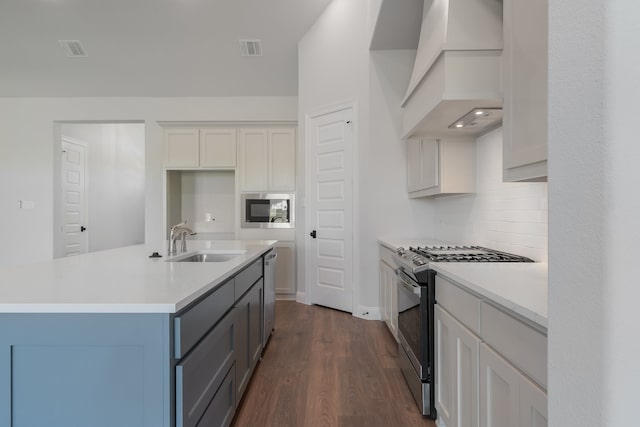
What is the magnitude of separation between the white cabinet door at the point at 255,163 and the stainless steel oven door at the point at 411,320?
3048 mm

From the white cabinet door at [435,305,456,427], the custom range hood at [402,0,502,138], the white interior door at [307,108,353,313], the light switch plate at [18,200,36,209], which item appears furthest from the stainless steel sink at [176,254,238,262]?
the light switch plate at [18,200,36,209]

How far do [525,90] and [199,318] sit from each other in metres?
1.57

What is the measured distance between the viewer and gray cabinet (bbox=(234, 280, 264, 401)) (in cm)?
183

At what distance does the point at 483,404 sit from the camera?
4.17ft

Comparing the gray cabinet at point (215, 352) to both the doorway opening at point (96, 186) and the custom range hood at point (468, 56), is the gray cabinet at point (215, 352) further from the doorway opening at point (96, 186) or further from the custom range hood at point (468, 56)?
the doorway opening at point (96, 186)

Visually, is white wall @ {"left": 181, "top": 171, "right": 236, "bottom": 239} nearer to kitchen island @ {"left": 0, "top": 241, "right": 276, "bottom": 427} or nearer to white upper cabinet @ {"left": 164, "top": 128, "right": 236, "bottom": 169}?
white upper cabinet @ {"left": 164, "top": 128, "right": 236, "bottom": 169}

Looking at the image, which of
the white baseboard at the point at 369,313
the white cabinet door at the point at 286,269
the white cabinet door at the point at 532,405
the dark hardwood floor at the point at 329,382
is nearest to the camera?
the white cabinet door at the point at 532,405

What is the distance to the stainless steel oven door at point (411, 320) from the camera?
6.14 feet

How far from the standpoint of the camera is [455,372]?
5.05ft

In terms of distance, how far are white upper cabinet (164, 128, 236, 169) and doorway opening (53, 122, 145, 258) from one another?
3.52 ft

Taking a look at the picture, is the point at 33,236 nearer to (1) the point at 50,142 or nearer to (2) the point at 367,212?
(1) the point at 50,142

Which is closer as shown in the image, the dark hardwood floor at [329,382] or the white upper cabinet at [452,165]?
the dark hardwood floor at [329,382]

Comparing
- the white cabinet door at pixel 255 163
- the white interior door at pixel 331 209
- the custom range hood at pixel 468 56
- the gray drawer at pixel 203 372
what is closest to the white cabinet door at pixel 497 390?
the gray drawer at pixel 203 372

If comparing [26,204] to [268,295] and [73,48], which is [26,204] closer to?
[73,48]
